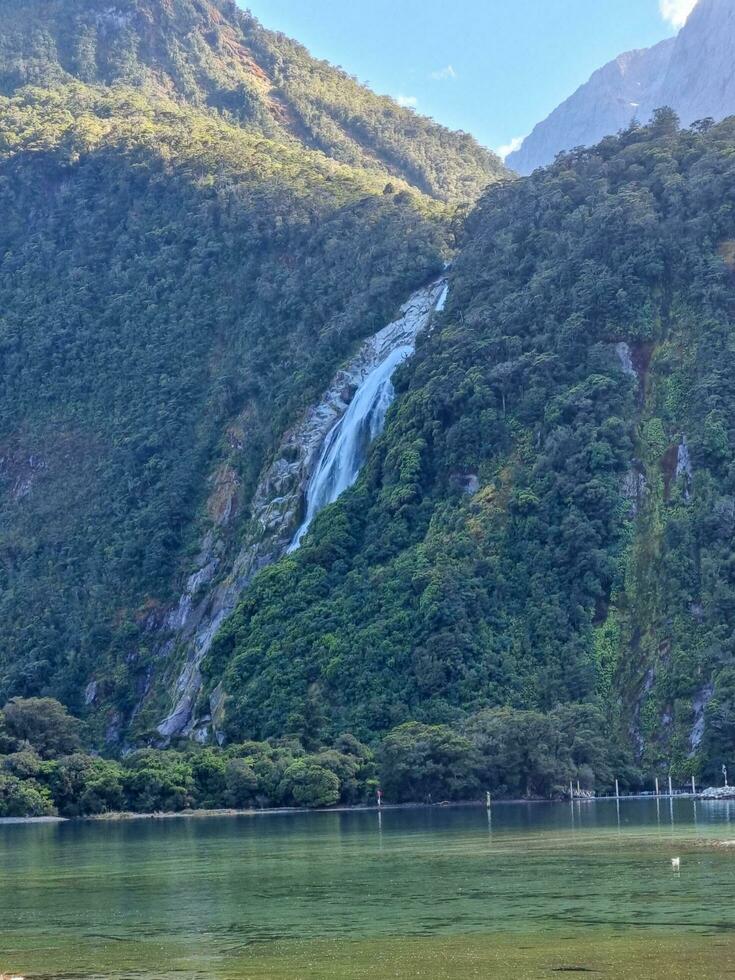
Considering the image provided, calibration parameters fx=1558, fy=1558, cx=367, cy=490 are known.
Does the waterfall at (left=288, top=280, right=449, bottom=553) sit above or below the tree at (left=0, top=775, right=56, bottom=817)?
above

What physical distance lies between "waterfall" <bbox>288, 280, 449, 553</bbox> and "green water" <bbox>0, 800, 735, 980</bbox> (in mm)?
45473

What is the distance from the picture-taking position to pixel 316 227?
12144 centimetres

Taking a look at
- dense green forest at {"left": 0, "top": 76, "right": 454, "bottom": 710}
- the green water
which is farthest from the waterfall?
the green water

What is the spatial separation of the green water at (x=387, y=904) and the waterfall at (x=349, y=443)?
149 feet

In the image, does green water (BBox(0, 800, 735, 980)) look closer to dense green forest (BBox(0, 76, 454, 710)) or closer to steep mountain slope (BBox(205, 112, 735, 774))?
steep mountain slope (BBox(205, 112, 735, 774))

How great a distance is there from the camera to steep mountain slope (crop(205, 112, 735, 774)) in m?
75.9

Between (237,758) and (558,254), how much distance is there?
133 feet

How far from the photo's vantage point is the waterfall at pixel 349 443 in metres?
97.1

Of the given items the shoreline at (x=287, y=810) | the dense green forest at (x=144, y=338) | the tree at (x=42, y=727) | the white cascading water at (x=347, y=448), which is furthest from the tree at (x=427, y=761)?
the dense green forest at (x=144, y=338)

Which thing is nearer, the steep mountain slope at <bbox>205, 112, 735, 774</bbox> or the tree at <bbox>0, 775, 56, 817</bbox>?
the tree at <bbox>0, 775, 56, 817</bbox>

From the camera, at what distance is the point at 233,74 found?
17662 cm

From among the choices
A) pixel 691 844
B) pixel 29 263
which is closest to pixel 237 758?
pixel 691 844

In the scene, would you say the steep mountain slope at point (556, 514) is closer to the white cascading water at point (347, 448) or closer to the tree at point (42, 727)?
the white cascading water at point (347, 448)

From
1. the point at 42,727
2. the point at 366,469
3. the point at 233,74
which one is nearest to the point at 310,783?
the point at 42,727
